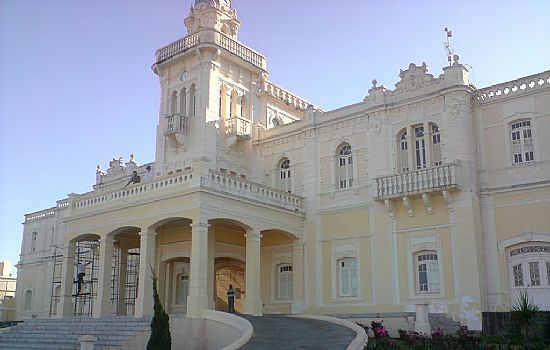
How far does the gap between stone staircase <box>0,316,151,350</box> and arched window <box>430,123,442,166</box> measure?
455 inches

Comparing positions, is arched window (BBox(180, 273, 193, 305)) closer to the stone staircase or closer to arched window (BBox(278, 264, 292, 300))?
arched window (BBox(278, 264, 292, 300))

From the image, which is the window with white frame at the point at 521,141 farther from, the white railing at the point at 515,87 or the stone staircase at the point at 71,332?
the stone staircase at the point at 71,332

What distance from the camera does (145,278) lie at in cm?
2198

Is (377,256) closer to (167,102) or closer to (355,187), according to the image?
(355,187)

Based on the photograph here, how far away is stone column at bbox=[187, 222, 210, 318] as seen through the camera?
20.4m

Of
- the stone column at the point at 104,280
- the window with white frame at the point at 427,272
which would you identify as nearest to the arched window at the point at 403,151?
the window with white frame at the point at 427,272

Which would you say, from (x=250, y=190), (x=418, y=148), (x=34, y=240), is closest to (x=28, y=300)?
(x=34, y=240)

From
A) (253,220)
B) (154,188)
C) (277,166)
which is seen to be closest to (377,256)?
Result: (253,220)

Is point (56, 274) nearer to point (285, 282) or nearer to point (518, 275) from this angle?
point (285, 282)

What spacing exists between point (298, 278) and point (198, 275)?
5.93m

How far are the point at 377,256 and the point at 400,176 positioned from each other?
3159mm

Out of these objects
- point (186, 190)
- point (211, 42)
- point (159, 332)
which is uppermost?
point (211, 42)

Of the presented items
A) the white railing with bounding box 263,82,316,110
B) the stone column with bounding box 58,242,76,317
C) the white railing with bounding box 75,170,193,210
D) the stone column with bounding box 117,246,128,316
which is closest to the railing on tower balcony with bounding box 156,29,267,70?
the white railing with bounding box 263,82,316,110

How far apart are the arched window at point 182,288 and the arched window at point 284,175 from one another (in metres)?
5.84
